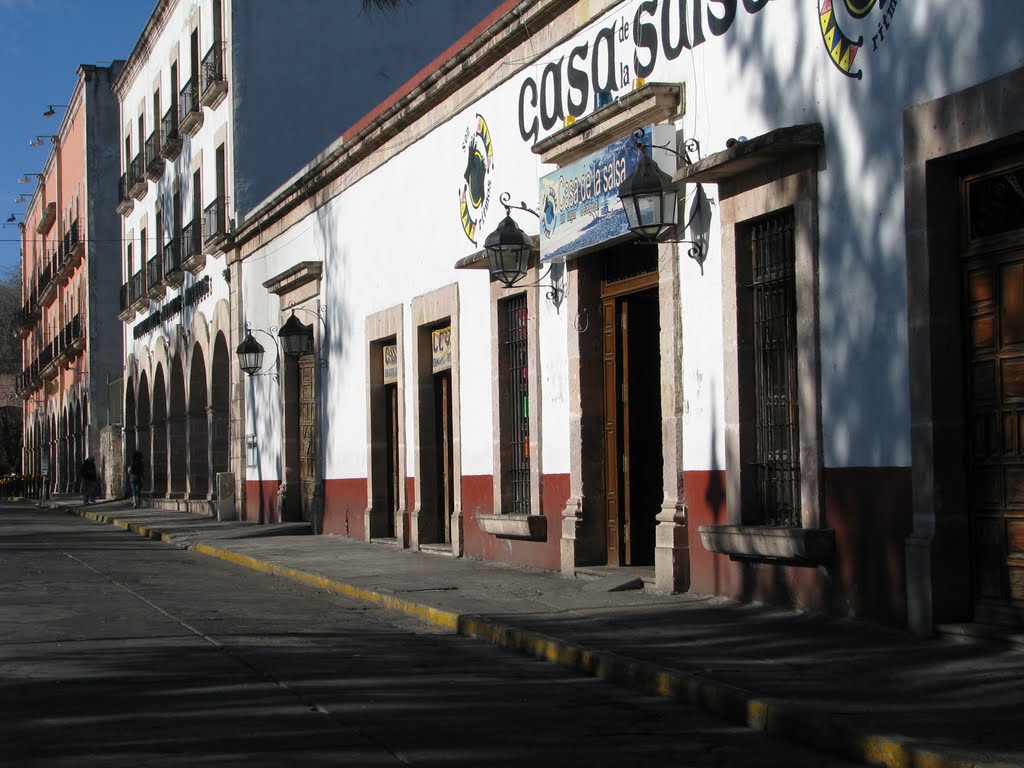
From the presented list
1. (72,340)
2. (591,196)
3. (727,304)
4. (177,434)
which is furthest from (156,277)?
(727,304)

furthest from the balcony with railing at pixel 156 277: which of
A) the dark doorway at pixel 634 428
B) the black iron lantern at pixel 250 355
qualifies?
the dark doorway at pixel 634 428

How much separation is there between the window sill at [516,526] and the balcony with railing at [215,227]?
14368 mm

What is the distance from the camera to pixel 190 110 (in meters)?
32.2

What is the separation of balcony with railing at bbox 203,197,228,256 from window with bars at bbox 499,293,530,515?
13.8 metres

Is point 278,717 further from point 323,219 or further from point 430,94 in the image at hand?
point 323,219

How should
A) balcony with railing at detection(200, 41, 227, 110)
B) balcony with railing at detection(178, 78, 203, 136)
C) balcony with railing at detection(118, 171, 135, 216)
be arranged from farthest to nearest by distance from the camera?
1. balcony with railing at detection(118, 171, 135, 216)
2. balcony with railing at detection(178, 78, 203, 136)
3. balcony with railing at detection(200, 41, 227, 110)

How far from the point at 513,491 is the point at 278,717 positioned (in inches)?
334

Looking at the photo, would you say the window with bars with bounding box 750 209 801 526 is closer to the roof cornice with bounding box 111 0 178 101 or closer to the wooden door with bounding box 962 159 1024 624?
the wooden door with bounding box 962 159 1024 624

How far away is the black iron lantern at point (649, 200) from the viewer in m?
11.8

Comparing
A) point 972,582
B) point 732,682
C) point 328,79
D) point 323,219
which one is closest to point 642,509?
point 972,582

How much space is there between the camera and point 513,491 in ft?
51.6

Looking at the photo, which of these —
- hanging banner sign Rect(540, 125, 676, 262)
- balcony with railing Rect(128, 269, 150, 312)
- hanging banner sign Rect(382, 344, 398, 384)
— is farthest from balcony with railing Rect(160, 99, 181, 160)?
hanging banner sign Rect(540, 125, 676, 262)

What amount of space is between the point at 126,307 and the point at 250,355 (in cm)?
1814

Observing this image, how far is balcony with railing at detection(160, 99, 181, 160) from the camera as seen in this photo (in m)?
34.0
